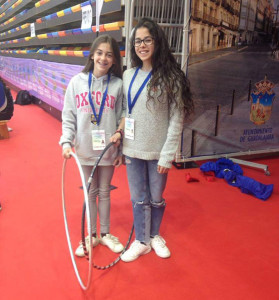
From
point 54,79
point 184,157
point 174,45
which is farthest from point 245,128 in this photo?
point 54,79

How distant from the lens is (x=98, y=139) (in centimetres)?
178

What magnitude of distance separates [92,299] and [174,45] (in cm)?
276

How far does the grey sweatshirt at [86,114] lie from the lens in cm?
175

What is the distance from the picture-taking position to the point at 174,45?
3354mm

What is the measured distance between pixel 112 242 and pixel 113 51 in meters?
1.29

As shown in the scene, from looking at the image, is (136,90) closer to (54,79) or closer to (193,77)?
(193,77)

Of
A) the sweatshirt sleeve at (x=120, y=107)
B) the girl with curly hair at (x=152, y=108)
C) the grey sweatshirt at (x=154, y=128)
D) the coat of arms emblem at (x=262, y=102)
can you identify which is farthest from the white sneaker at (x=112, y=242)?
the coat of arms emblem at (x=262, y=102)

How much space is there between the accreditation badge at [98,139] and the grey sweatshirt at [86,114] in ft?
0.08

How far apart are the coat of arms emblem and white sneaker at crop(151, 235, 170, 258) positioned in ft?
7.53

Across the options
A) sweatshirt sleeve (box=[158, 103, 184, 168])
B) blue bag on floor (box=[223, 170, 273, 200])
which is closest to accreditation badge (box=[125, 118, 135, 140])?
sweatshirt sleeve (box=[158, 103, 184, 168])

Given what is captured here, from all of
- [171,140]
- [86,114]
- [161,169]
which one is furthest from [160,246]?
[86,114]

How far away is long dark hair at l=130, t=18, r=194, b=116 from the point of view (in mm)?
1619

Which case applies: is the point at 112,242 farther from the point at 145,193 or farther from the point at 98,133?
the point at 98,133

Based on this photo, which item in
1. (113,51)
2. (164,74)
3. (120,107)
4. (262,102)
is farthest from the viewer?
(262,102)
